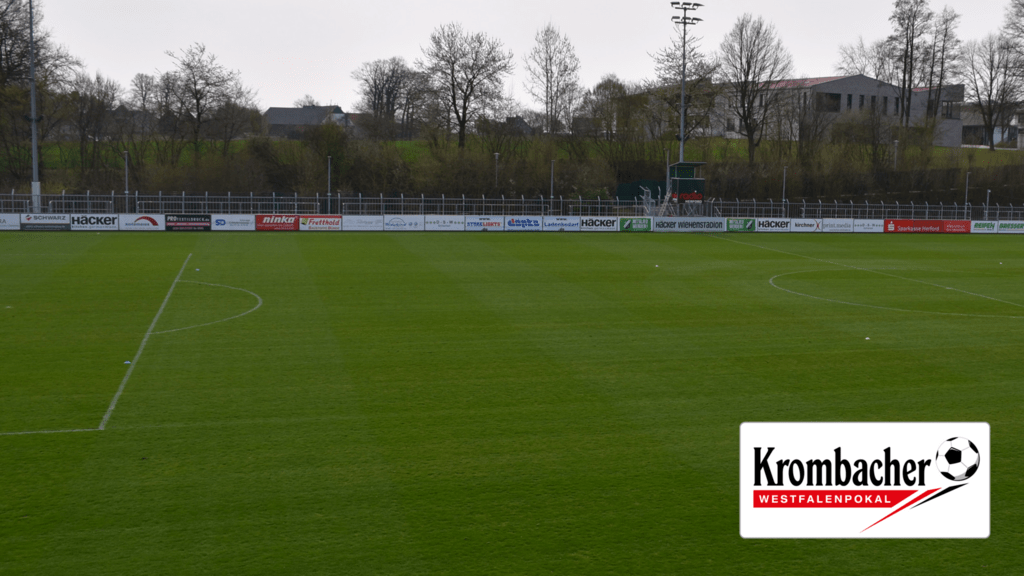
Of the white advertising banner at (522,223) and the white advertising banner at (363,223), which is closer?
the white advertising banner at (363,223)

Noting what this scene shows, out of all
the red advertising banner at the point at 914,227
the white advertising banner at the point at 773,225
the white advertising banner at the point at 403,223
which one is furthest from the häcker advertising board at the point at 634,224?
the red advertising banner at the point at 914,227

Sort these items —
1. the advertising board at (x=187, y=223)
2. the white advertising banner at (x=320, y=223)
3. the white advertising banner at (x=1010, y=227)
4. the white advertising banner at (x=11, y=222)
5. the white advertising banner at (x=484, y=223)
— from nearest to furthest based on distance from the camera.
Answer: the white advertising banner at (x=11, y=222), the advertising board at (x=187, y=223), the white advertising banner at (x=320, y=223), the white advertising banner at (x=484, y=223), the white advertising banner at (x=1010, y=227)

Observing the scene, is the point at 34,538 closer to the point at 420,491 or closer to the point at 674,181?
the point at 420,491

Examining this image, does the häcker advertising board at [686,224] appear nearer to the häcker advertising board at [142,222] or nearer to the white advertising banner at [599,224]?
the white advertising banner at [599,224]

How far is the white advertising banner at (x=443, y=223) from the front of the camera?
4484 centimetres

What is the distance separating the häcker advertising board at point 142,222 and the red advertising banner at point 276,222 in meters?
4.69

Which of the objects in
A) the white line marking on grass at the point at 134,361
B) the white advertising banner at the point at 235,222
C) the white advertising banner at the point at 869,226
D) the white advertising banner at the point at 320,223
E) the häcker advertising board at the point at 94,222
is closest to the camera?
the white line marking on grass at the point at 134,361

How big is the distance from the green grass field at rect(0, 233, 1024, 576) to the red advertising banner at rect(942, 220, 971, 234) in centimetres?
2862

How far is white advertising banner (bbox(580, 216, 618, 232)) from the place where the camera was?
4544cm

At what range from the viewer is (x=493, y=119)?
74.5 m

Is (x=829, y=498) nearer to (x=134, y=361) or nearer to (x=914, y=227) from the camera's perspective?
(x=134, y=361)

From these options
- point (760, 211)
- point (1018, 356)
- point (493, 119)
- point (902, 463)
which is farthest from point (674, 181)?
point (902, 463)

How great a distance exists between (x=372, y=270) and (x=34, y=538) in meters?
20.2

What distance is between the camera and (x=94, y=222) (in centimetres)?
4197
